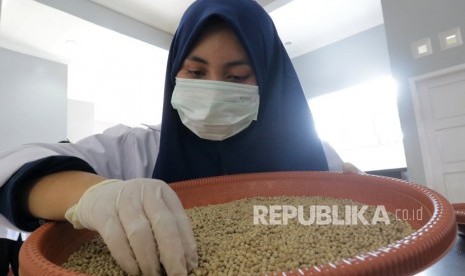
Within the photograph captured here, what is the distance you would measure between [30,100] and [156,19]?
1.80m

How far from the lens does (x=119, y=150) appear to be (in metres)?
1.08

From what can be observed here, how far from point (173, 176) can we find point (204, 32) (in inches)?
17.2

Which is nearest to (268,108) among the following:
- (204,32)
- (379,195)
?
(204,32)

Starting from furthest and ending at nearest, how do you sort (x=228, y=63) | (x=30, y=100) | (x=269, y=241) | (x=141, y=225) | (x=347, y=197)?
(x=30, y=100) → (x=228, y=63) → (x=347, y=197) → (x=269, y=241) → (x=141, y=225)

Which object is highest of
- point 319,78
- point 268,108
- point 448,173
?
point 319,78

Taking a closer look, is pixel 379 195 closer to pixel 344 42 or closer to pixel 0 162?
pixel 0 162

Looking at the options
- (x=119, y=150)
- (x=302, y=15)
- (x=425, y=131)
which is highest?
(x=302, y=15)

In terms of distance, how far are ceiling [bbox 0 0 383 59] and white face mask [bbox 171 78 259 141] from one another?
9.51 ft

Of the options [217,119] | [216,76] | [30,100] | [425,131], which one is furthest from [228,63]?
[30,100]

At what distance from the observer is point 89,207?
50 centimetres

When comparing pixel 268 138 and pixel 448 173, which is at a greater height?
pixel 268 138

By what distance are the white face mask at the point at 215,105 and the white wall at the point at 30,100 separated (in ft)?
10.9

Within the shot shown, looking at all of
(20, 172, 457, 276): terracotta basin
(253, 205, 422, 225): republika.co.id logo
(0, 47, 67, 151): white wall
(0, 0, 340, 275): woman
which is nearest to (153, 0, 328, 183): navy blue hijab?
(0, 0, 340, 275): woman

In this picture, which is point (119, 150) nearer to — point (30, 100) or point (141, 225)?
point (141, 225)
